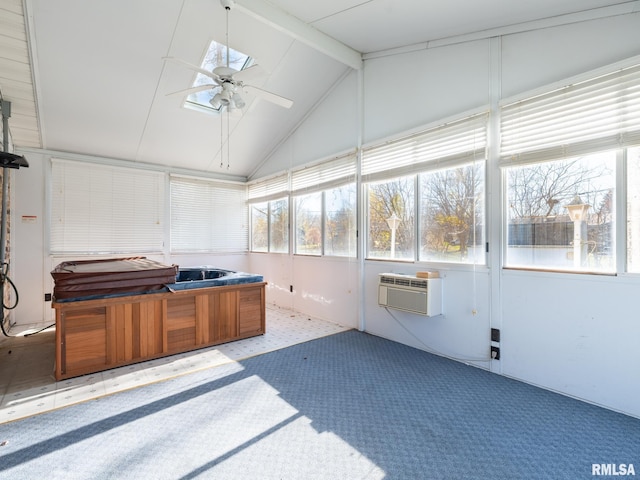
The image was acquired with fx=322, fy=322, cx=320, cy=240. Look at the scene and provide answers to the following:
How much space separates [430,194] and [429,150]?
1.52 feet

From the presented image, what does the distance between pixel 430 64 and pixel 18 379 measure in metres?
4.90

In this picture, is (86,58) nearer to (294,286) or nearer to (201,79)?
(201,79)

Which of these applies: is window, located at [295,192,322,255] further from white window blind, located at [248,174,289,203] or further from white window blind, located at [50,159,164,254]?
white window blind, located at [50,159,164,254]

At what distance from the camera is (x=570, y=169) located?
2.54m

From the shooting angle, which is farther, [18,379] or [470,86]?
[470,86]

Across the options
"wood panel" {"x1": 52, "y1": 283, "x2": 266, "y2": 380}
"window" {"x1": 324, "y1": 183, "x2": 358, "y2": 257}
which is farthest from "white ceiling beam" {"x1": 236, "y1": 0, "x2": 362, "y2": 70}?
"wood panel" {"x1": 52, "y1": 283, "x2": 266, "y2": 380}

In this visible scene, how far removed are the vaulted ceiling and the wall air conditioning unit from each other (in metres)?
2.38

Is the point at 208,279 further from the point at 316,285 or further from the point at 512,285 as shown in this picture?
the point at 512,285

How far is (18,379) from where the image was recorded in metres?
2.77

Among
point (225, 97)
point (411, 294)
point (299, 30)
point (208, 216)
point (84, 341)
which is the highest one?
point (299, 30)

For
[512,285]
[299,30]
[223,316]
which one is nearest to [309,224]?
[223,316]

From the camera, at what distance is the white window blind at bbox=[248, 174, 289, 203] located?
18.3 feet

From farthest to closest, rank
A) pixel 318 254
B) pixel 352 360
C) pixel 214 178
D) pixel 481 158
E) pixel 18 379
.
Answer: pixel 214 178 < pixel 318 254 < pixel 352 360 < pixel 481 158 < pixel 18 379

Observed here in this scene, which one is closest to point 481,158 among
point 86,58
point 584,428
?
point 584,428
